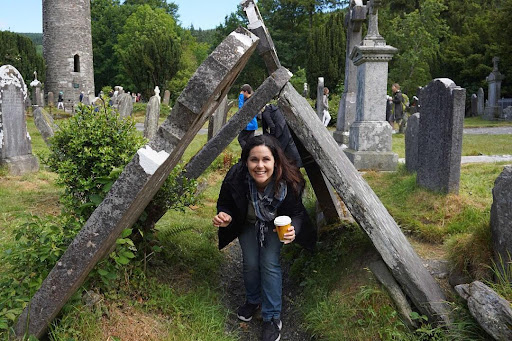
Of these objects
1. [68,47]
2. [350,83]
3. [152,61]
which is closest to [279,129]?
[350,83]

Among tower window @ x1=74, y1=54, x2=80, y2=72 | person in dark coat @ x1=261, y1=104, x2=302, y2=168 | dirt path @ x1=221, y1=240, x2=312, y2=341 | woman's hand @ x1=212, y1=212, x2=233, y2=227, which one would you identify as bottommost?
dirt path @ x1=221, y1=240, x2=312, y2=341

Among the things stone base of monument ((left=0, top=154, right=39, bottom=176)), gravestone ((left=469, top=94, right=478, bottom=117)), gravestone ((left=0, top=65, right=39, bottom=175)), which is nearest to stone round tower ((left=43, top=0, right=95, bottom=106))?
gravestone ((left=469, top=94, right=478, bottom=117))

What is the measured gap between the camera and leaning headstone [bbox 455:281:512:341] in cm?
249

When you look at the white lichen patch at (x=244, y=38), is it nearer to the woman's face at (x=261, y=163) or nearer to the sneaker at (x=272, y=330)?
the woman's face at (x=261, y=163)

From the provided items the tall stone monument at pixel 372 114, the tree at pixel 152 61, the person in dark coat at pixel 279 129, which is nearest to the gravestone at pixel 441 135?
the person in dark coat at pixel 279 129

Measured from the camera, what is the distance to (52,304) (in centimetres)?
248

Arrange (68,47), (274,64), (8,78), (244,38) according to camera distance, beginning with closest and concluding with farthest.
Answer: (244,38), (274,64), (8,78), (68,47)

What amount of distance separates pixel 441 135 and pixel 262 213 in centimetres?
294

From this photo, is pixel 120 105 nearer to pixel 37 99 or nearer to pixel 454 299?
pixel 454 299

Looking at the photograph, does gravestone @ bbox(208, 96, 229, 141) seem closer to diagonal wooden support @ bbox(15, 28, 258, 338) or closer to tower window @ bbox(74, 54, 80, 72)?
diagonal wooden support @ bbox(15, 28, 258, 338)

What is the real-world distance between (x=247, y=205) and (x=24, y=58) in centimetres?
3504

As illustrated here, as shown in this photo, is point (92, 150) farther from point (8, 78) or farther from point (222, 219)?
point (8, 78)

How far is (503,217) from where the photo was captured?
118 inches

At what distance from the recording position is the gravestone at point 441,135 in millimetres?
5129
